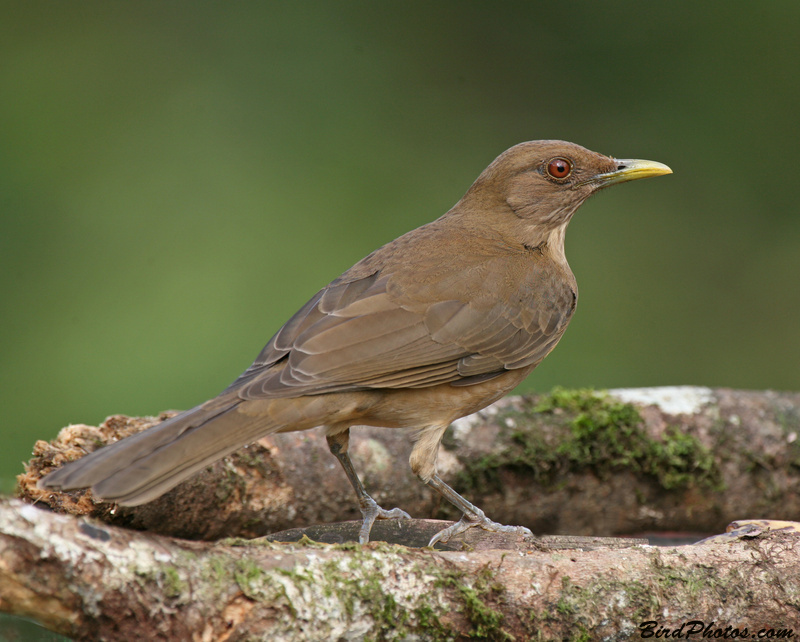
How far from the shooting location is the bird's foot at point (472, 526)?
3877 mm

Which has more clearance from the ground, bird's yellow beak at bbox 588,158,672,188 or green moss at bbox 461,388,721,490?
bird's yellow beak at bbox 588,158,672,188

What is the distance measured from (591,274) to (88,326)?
4534mm

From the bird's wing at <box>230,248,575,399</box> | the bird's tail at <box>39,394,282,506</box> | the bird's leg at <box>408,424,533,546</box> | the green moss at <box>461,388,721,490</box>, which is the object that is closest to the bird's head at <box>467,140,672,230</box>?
the bird's wing at <box>230,248,575,399</box>

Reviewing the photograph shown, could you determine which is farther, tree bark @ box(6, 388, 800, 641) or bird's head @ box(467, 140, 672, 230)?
bird's head @ box(467, 140, 672, 230)

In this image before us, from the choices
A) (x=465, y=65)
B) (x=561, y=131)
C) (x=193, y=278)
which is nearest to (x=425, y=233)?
(x=193, y=278)

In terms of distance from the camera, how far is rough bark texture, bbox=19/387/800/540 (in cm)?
495

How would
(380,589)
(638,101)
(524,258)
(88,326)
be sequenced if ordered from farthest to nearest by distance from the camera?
(638,101), (88,326), (524,258), (380,589)

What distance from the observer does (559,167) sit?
5047mm

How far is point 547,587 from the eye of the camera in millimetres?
3088

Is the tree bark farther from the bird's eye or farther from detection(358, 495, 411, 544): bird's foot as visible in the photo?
the bird's eye

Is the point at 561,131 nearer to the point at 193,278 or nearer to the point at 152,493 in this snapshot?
the point at 193,278

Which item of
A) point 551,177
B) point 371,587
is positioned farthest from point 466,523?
point 551,177

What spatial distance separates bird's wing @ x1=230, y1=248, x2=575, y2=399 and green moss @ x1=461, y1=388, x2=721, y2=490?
761 mm

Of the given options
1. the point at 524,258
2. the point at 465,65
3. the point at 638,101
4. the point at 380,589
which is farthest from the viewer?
the point at 465,65
